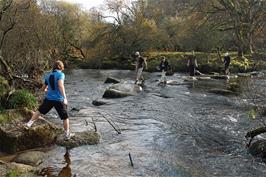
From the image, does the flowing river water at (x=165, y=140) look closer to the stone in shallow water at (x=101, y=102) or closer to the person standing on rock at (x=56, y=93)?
the stone in shallow water at (x=101, y=102)

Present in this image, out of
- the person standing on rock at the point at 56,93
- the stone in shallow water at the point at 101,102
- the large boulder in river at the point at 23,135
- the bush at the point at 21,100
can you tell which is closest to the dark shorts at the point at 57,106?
the person standing on rock at the point at 56,93

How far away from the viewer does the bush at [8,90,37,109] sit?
14203 millimetres

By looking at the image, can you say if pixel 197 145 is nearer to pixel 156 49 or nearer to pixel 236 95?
pixel 236 95

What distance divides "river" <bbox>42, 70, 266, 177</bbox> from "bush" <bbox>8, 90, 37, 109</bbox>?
1686 mm

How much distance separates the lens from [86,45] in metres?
53.2

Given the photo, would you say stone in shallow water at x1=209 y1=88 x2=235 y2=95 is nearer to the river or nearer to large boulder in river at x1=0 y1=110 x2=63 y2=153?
the river

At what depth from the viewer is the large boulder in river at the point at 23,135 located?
11.0m

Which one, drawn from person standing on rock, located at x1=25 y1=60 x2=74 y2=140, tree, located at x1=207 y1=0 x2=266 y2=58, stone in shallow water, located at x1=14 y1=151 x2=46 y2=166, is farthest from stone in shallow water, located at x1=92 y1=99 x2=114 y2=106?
tree, located at x1=207 y1=0 x2=266 y2=58

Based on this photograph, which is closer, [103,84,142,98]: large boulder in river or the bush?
the bush

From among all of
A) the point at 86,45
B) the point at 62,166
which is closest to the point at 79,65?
the point at 86,45

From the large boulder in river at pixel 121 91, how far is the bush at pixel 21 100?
7038mm

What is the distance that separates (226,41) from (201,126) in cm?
3629

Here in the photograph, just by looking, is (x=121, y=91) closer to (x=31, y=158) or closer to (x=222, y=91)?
(x=222, y=91)

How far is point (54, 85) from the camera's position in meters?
11.4
